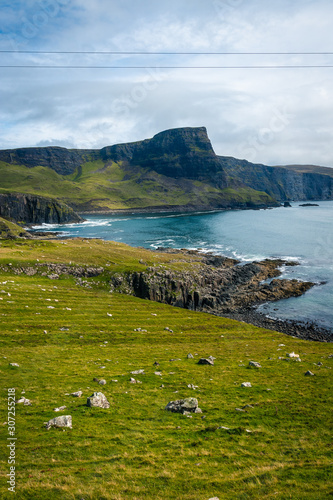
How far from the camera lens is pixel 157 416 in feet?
55.6

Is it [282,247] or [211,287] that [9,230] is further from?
[282,247]

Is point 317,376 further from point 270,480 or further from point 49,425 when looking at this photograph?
point 49,425

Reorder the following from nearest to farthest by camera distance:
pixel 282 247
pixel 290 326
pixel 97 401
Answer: pixel 97 401 → pixel 290 326 → pixel 282 247

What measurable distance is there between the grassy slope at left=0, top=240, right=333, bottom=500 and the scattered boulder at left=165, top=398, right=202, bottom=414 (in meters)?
0.57

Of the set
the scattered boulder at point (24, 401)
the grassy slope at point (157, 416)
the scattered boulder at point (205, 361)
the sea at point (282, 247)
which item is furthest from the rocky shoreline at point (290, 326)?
the scattered boulder at point (24, 401)

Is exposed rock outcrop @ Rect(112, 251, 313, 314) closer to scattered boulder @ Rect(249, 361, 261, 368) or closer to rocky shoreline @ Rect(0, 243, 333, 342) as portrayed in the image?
rocky shoreline @ Rect(0, 243, 333, 342)

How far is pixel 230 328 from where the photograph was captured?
44.2 meters

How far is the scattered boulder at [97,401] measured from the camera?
17398 mm

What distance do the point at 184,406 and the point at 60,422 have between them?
7258 millimetres

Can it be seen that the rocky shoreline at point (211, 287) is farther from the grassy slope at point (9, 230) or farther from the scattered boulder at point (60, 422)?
the grassy slope at point (9, 230)

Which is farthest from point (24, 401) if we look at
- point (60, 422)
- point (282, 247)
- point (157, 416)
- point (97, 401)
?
point (282, 247)

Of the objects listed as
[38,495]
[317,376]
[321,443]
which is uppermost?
[38,495]

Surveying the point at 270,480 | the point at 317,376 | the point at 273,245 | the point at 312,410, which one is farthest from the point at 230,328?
the point at 273,245

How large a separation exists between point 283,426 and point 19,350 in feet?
72.5
